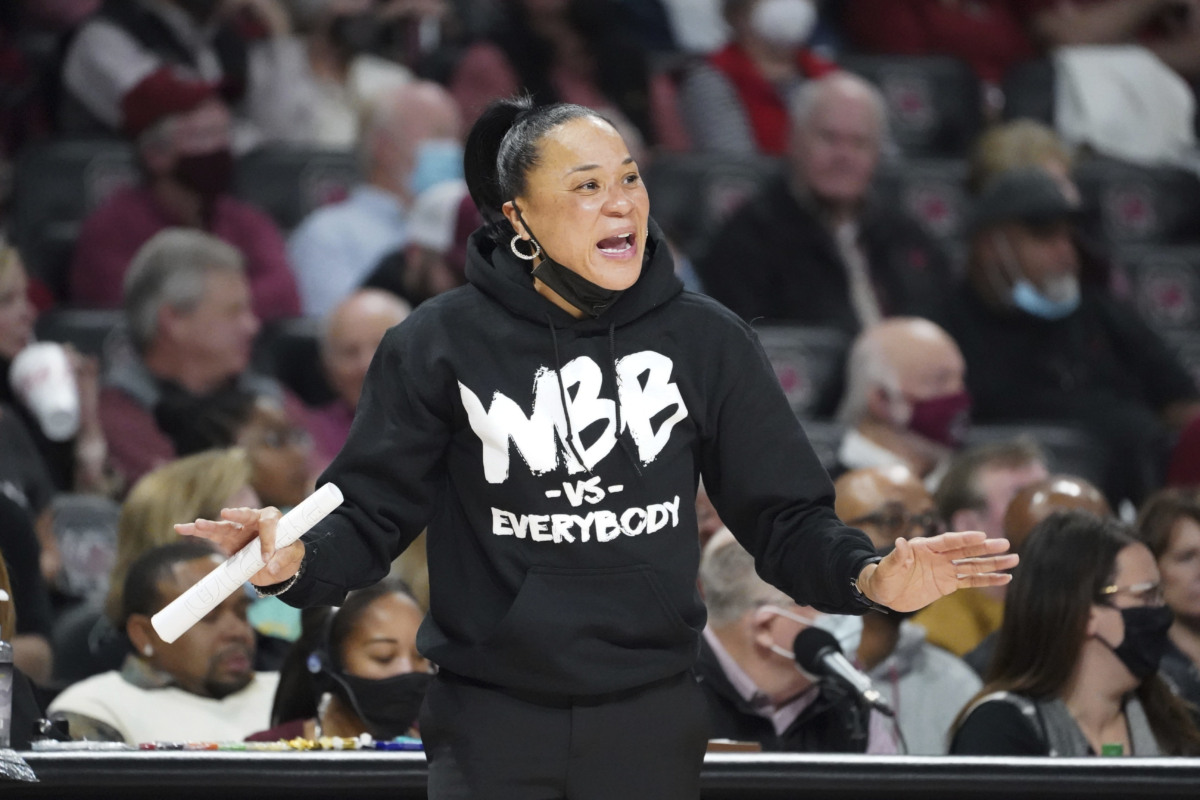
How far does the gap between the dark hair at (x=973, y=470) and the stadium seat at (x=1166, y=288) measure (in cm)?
213

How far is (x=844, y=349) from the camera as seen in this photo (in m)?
5.29

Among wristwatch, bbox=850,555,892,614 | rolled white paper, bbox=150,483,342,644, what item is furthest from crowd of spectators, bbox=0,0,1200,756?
wristwatch, bbox=850,555,892,614

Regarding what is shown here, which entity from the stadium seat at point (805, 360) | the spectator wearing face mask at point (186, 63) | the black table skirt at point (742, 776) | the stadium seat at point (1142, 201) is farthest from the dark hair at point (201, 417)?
the stadium seat at point (1142, 201)

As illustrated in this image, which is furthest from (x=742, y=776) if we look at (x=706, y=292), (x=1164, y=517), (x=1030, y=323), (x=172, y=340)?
(x=1030, y=323)

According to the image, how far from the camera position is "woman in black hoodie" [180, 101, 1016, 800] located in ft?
6.46

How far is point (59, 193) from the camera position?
18.1ft

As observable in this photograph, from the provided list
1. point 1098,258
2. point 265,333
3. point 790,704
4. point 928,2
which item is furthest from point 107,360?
point 928,2

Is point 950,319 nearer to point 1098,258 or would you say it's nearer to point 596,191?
point 1098,258

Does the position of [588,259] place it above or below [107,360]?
above

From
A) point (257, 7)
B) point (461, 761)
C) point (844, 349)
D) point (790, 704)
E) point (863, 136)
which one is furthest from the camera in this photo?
point (257, 7)

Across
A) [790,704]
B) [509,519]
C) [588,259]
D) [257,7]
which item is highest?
[257,7]

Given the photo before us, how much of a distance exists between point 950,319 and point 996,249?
26 centimetres

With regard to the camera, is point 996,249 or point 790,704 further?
point 996,249

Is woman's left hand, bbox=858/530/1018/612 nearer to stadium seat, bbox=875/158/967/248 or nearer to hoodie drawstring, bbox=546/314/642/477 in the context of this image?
hoodie drawstring, bbox=546/314/642/477
